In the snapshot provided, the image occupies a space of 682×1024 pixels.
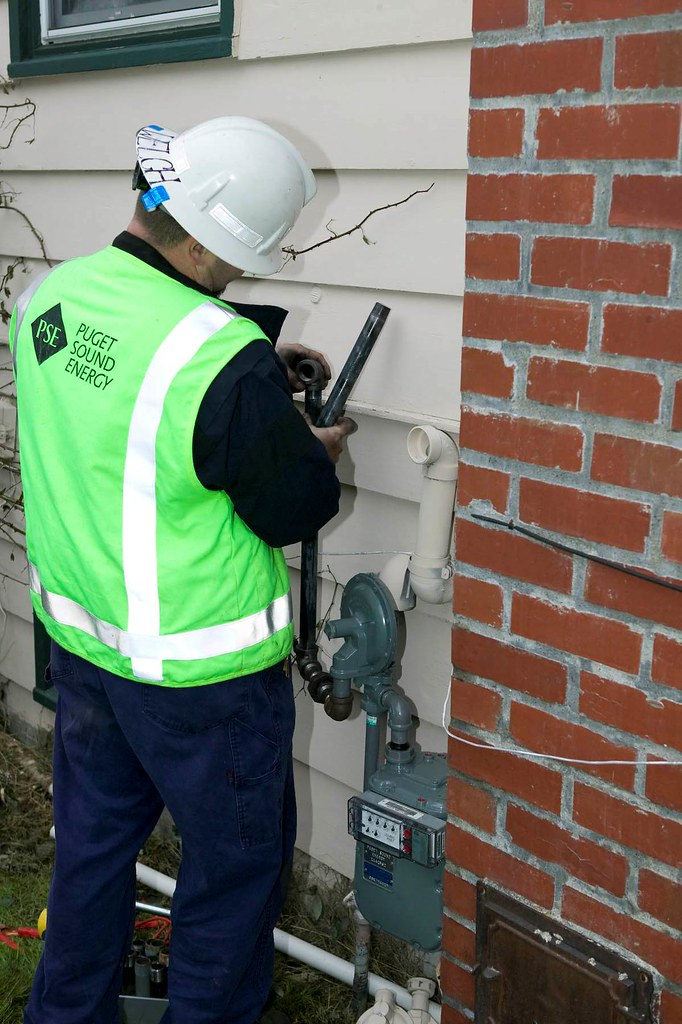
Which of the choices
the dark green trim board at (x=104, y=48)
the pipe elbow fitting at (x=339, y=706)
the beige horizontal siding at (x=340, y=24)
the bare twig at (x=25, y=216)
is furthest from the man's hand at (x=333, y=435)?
the bare twig at (x=25, y=216)

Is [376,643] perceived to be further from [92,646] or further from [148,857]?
[148,857]

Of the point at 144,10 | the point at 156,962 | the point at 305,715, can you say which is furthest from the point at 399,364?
the point at 156,962

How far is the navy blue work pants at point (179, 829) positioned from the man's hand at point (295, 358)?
679 mm

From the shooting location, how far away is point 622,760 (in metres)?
1.84

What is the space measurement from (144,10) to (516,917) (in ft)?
8.94

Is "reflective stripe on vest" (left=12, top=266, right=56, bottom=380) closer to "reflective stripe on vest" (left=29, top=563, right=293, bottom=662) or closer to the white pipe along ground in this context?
"reflective stripe on vest" (left=29, top=563, right=293, bottom=662)

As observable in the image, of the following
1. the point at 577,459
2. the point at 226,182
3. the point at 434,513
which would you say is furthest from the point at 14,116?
the point at 577,459

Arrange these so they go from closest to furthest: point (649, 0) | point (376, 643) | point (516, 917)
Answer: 1. point (649, 0)
2. point (516, 917)
3. point (376, 643)

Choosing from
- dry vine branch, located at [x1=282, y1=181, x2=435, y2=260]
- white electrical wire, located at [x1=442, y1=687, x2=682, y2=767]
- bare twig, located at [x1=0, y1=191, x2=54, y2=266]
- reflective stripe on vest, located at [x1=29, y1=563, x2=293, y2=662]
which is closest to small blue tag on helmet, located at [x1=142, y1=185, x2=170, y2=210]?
dry vine branch, located at [x1=282, y1=181, x2=435, y2=260]

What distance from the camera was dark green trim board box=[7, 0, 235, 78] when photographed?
2.90 meters

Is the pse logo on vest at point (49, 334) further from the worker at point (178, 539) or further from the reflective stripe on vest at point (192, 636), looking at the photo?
the reflective stripe on vest at point (192, 636)

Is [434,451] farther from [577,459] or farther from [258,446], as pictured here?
[577,459]

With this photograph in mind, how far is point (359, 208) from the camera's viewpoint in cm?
270

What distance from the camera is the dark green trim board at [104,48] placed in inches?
114
